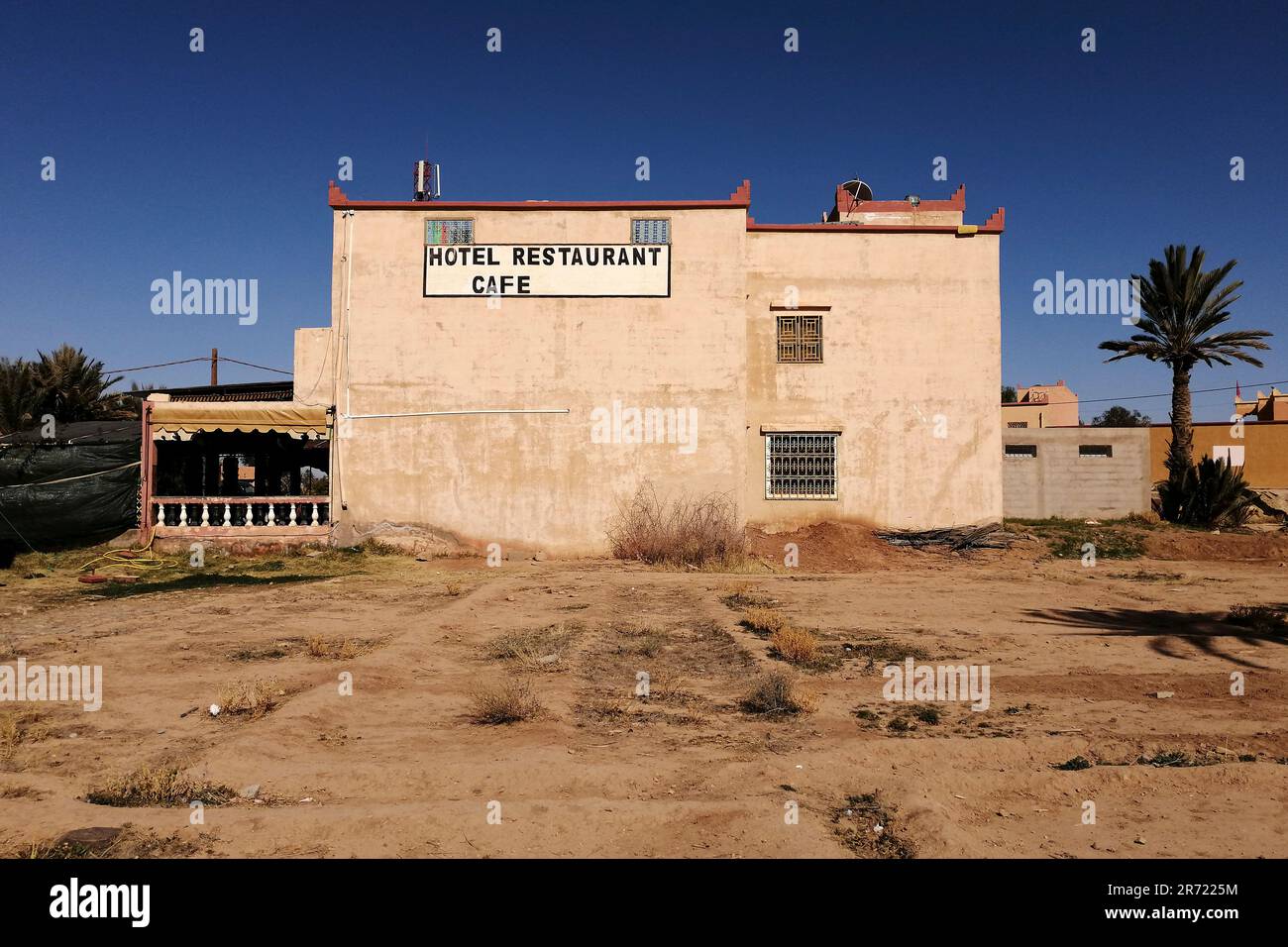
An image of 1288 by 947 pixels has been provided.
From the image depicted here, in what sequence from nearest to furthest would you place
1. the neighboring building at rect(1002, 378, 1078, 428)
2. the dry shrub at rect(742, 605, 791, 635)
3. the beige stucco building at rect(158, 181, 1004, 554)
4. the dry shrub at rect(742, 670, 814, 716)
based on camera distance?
1. the dry shrub at rect(742, 670, 814, 716)
2. the dry shrub at rect(742, 605, 791, 635)
3. the beige stucco building at rect(158, 181, 1004, 554)
4. the neighboring building at rect(1002, 378, 1078, 428)

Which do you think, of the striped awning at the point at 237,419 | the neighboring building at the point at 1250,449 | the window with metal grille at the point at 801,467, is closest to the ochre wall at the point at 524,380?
the striped awning at the point at 237,419

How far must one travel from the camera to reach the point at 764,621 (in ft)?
31.3

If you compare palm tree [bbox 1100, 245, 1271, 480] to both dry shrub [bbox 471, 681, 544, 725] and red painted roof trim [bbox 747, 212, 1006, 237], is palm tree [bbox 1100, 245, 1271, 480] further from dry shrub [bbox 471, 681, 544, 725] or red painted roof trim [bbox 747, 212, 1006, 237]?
dry shrub [bbox 471, 681, 544, 725]

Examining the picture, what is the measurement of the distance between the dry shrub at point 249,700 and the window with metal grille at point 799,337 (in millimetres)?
14127

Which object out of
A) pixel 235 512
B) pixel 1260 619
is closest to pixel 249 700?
pixel 1260 619

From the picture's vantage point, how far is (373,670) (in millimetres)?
7281

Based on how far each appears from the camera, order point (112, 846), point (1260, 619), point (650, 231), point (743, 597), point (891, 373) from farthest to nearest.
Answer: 1. point (891, 373)
2. point (650, 231)
3. point (743, 597)
4. point (1260, 619)
5. point (112, 846)

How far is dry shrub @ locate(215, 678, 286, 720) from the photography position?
6.02 metres

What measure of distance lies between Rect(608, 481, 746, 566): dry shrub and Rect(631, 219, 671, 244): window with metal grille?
5526mm

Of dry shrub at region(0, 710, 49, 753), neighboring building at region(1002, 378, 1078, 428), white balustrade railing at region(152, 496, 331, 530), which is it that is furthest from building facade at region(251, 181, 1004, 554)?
neighboring building at region(1002, 378, 1078, 428)

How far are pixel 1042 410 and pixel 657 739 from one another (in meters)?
43.3

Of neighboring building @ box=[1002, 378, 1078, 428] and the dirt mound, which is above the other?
neighboring building @ box=[1002, 378, 1078, 428]

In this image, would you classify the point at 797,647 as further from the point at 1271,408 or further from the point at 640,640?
the point at 1271,408
